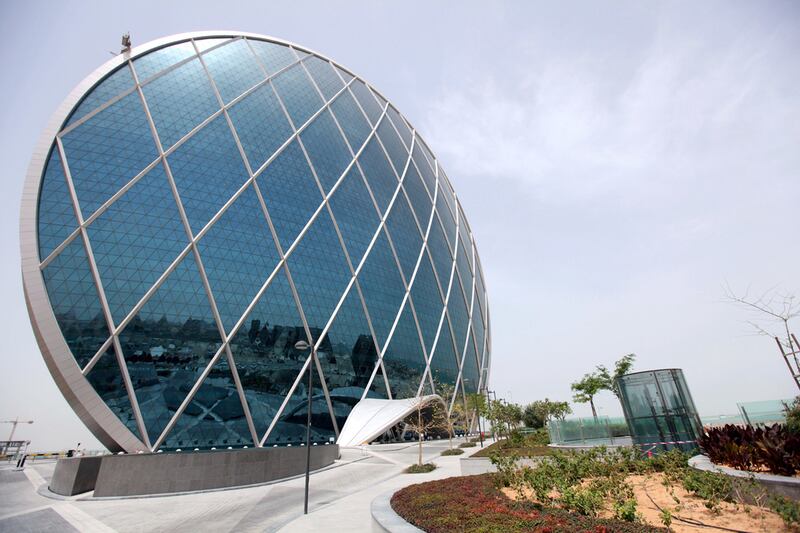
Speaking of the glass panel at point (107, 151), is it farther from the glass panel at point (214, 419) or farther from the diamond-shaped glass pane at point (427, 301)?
the diamond-shaped glass pane at point (427, 301)

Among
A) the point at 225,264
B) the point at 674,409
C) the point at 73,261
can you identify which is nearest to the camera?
the point at 674,409

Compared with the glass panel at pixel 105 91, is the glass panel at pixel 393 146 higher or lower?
higher

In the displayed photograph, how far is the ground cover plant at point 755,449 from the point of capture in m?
6.93

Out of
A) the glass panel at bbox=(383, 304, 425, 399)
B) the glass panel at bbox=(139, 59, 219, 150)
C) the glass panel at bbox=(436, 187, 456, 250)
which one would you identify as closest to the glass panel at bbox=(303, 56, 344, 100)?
the glass panel at bbox=(139, 59, 219, 150)

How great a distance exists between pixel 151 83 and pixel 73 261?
66.1ft

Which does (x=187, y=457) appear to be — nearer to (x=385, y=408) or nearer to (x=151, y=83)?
(x=385, y=408)

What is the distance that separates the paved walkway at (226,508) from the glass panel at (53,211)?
572 inches

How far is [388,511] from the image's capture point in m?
7.63

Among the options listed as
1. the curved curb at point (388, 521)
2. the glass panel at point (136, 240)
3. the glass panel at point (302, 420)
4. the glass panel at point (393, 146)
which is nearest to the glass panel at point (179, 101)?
the glass panel at point (136, 240)

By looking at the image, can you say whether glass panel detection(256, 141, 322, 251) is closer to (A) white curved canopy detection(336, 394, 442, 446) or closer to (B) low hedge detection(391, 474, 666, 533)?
(A) white curved canopy detection(336, 394, 442, 446)

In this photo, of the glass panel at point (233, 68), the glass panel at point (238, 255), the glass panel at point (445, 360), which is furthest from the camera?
the glass panel at point (445, 360)

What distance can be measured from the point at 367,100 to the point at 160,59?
2524 centimetres

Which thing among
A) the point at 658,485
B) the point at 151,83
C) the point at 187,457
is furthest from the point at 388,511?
the point at 151,83

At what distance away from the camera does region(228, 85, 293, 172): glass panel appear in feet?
114
